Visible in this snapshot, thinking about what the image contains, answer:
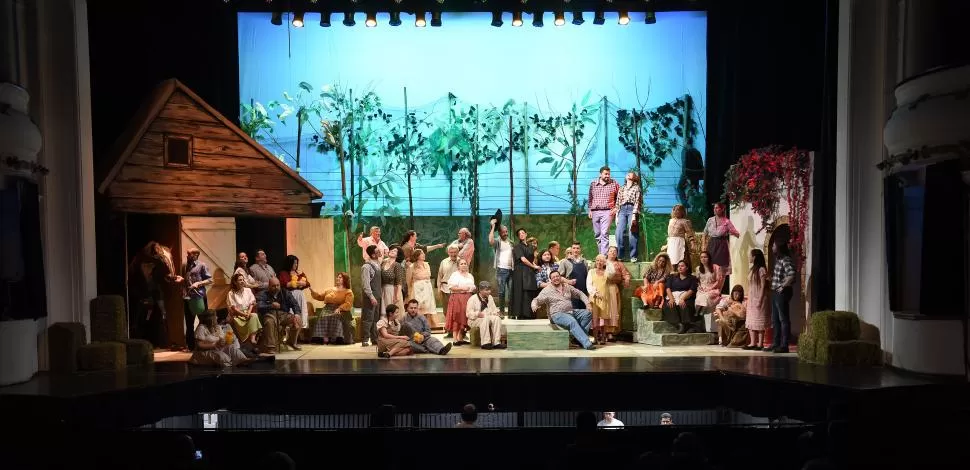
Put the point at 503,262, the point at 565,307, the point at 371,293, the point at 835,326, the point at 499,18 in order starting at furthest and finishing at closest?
1. the point at 503,262
2. the point at 499,18
3. the point at 371,293
4. the point at 565,307
5. the point at 835,326

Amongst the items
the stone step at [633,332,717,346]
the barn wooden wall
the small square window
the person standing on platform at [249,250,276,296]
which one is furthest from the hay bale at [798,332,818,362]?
the small square window

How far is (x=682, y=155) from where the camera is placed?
12781mm

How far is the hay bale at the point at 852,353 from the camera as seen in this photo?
8.02 metres

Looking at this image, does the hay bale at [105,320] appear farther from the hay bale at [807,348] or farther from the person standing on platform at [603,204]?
the hay bale at [807,348]

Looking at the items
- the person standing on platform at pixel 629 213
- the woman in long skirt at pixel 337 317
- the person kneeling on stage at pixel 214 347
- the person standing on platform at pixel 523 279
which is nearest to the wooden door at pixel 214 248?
the woman in long skirt at pixel 337 317

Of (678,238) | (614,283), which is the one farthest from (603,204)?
(614,283)

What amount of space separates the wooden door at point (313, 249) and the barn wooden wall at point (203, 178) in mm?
685

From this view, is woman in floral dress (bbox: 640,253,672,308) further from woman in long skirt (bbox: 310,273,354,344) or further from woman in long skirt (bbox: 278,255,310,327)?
woman in long skirt (bbox: 278,255,310,327)

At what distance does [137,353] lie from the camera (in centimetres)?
870

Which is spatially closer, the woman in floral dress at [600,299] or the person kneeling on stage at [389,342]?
the person kneeling on stage at [389,342]

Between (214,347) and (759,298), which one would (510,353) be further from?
(214,347)

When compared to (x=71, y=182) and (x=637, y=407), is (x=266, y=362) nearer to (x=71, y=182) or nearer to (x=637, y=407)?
(x=71, y=182)

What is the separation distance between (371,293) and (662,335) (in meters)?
3.98

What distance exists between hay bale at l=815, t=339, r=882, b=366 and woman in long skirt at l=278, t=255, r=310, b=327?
21.7 ft
